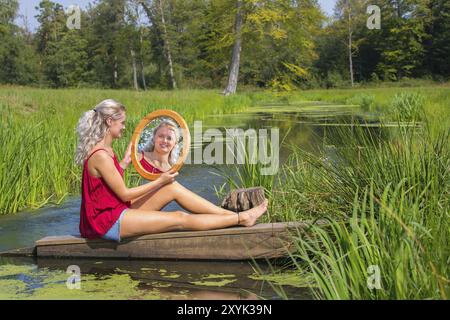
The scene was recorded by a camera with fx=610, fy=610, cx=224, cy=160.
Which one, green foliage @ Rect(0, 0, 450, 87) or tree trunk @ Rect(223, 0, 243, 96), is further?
green foliage @ Rect(0, 0, 450, 87)

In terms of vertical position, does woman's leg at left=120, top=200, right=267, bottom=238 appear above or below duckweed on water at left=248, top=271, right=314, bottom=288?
above

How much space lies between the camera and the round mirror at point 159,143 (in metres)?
3.91

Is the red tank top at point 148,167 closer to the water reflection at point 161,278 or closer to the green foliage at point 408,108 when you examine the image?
the water reflection at point 161,278

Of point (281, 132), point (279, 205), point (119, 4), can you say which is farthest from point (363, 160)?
point (119, 4)

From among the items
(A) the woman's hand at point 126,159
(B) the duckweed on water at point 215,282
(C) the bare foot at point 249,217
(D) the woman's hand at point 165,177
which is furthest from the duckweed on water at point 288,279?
(A) the woman's hand at point 126,159

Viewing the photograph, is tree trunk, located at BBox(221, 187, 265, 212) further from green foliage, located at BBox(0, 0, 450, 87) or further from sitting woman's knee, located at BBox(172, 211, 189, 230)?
green foliage, located at BBox(0, 0, 450, 87)

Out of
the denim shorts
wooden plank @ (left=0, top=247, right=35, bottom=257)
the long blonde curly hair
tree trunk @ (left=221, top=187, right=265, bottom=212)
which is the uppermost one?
the long blonde curly hair

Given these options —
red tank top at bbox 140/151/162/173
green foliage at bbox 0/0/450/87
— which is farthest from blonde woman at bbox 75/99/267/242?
green foliage at bbox 0/0/450/87

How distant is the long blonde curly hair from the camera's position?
3.72m

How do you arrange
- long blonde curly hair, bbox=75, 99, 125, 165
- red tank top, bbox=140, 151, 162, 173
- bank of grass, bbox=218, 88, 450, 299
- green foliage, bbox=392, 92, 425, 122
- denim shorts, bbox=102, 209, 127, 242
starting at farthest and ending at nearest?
green foliage, bbox=392, 92, 425, 122 < red tank top, bbox=140, 151, 162, 173 < denim shorts, bbox=102, 209, 127, 242 < long blonde curly hair, bbox=75, 99, 125, 165 < bank of grass, bbox=218, 88, 450, 299

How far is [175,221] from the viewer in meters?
3.94

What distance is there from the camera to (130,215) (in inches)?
152

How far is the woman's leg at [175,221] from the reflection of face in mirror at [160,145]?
30cm
